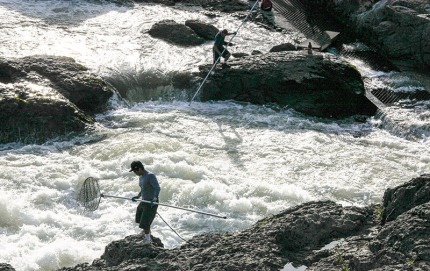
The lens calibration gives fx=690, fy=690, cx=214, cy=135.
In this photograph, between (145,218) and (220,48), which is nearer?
(145,218)

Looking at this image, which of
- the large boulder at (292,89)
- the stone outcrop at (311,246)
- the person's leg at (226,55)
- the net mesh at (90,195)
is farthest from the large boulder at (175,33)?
the stone outcrop at (311,246)

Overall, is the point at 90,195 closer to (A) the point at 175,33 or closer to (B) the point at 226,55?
(B) the point at 226,55

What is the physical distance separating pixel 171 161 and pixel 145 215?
15.5ft

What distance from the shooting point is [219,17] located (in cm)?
2519

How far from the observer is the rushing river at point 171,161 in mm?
12797

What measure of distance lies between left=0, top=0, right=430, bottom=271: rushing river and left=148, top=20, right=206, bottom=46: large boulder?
43 cm

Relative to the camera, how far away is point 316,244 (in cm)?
881

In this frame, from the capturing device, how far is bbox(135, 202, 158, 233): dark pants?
10.6 m

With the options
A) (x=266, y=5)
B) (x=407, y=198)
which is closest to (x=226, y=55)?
(x=266, y=5)

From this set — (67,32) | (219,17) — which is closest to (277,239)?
(67,32)

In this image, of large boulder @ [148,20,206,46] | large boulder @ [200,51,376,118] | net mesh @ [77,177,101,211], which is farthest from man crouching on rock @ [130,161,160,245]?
large boulder @ [148,20,206,46]

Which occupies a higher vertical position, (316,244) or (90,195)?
(316,244)

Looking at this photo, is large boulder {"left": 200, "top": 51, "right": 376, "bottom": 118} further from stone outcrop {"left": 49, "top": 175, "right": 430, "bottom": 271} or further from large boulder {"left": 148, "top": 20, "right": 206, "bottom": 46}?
stone outcrop {"left": 49, "top": 175, "right": 430, "bottom": 271}

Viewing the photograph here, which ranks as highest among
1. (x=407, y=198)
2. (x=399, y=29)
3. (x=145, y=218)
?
(x=407, y=198)
